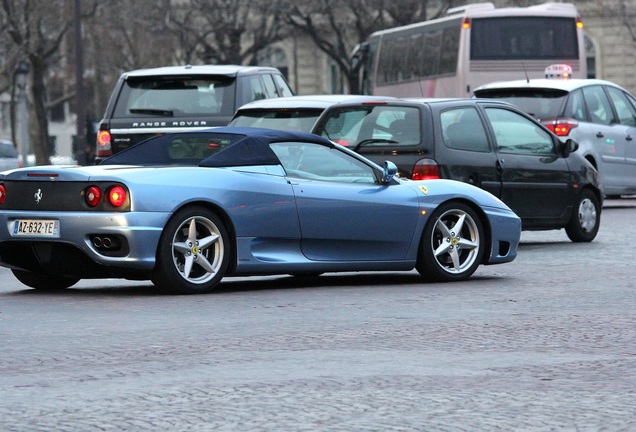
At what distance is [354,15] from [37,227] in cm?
4996

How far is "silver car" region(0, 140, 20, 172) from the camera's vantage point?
3339cm

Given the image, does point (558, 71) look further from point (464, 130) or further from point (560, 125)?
point (464, 130)

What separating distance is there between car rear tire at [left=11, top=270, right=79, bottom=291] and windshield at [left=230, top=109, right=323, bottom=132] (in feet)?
17.9

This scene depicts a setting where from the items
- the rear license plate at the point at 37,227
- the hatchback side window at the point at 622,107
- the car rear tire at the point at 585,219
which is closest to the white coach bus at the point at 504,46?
the hatchback side window at the point at 622,107

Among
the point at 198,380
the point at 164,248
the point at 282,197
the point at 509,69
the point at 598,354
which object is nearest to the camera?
the point at 198,380

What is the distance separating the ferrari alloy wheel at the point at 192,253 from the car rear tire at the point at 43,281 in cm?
111

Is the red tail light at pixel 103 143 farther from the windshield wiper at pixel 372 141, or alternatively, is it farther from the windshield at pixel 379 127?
the windshield wiper at pixel 372 141

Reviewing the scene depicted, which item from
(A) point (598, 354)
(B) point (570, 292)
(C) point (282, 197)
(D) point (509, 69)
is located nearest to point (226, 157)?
(C) point (282, 197)

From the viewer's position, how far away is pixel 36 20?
50.2 metres

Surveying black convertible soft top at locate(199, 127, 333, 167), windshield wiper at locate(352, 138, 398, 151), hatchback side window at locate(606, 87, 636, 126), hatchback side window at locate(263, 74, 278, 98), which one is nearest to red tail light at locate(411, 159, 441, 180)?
windshield wiper at locate(352, 138, 398, 151)

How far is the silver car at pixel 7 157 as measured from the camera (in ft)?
110

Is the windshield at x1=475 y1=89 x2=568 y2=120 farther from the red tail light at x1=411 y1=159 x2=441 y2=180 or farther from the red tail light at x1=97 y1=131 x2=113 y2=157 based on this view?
the red tail light at x1=411 y1=159 x2=441 y2=180

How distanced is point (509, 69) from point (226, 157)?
2168 centimetres

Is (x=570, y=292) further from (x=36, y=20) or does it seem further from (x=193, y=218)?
(x=36, y=20)
